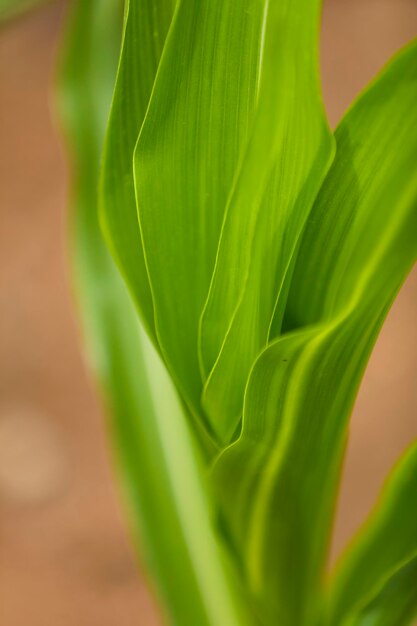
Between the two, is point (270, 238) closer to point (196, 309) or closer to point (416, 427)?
point (196, 309)

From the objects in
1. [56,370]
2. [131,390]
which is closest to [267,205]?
[131,390]

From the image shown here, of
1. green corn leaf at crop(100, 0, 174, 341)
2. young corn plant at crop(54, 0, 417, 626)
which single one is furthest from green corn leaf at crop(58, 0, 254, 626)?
green corn leaf at crop(100, 0, 174, 341)

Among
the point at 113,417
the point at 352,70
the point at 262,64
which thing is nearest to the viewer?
the point at 262,64

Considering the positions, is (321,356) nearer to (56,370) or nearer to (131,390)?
(131,390)

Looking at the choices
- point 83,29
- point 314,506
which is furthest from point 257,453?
point 83,29

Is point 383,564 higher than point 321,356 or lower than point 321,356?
lower

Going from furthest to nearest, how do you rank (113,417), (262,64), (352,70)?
(352,70)
(113,417)
(262,64)
